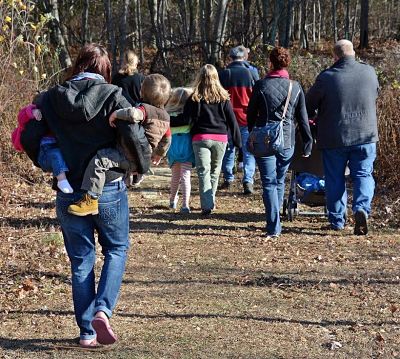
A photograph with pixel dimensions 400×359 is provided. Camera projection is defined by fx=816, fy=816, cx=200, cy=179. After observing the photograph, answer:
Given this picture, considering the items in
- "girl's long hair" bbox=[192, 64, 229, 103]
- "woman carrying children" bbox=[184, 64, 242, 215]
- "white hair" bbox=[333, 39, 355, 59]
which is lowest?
"woman carrying children" bbox=[184, 64, 242, 215]

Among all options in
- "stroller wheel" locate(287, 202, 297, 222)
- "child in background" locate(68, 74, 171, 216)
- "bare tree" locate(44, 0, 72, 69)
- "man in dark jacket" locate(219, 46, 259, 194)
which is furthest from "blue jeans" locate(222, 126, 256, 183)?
"bare tree" locate(44, 0, 72, 69)

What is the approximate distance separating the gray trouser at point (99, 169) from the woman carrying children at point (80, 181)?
1.8 inches

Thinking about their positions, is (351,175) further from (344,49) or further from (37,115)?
(37,115)

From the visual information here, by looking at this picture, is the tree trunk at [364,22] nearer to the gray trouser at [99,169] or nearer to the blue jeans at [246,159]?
the blue jeans at [246,159]

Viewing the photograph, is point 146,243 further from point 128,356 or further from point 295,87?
point 128,356

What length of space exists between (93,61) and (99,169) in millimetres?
669

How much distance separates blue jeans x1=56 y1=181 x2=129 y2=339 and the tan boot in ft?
0.26

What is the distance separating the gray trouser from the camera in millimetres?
4828

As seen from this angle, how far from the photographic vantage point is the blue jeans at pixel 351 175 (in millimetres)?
8844

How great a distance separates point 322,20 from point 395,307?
43.6m

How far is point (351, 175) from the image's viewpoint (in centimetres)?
895

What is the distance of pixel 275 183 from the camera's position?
28.6 feet

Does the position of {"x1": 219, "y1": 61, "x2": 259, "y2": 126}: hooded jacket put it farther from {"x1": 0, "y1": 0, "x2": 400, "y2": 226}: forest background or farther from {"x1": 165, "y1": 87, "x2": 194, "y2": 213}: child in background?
{"x1": 0, "y1": 0, "x2": 400, "y2": 226}: forest background

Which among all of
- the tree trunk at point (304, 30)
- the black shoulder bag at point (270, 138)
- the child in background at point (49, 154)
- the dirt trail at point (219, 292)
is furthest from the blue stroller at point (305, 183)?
the tree trunk at point (304, 30)
